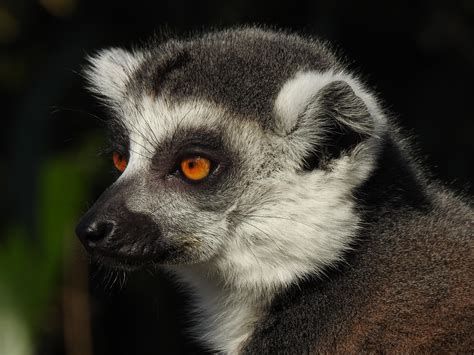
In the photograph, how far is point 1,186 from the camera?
22.4ft

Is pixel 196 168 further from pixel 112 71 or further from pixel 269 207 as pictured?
pixel 112 71

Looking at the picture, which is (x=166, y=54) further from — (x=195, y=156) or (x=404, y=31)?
(x=404, y=31)

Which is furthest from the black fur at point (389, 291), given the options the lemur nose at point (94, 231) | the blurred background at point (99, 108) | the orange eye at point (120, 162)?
the blurred background at point (99, 108)

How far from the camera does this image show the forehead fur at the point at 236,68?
361 centimetres

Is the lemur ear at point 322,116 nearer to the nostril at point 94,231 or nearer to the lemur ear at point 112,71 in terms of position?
the nostril at point 94,231

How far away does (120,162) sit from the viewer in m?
3.96

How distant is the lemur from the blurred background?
233 centimetres

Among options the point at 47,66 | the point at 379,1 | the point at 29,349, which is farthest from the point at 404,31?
the point at 29,349

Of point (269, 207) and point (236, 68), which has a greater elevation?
point (236, 68)

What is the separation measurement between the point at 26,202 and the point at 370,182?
2.75 m

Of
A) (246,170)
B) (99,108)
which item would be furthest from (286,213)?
(99,108)

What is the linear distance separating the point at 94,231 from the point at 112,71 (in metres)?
1.09

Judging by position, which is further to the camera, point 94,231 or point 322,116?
point 322,116

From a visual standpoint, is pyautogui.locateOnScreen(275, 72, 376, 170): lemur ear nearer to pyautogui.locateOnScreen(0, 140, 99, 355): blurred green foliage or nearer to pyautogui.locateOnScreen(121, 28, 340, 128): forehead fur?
pyautogui.locateOnScreen(121, 28, 340, 128): forehead fur
